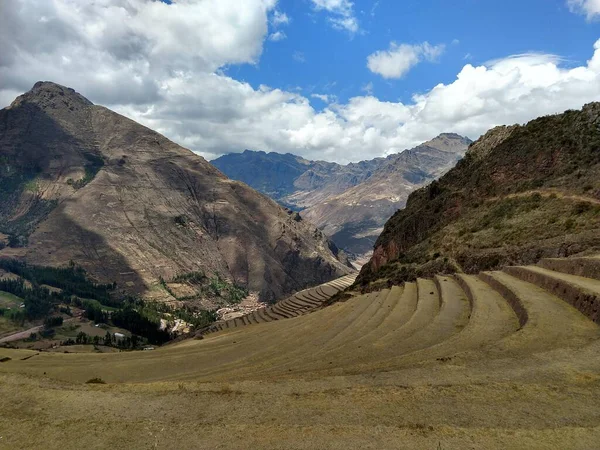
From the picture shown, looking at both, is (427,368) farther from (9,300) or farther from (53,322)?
(9,300)

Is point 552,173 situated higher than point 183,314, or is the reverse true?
point 552,173

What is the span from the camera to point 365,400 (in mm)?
10117

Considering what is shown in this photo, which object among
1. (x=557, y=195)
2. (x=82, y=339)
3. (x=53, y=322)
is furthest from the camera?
(x=53, y=322)

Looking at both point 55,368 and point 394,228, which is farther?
point 394,228

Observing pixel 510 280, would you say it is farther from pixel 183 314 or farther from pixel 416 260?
pixel 183 314

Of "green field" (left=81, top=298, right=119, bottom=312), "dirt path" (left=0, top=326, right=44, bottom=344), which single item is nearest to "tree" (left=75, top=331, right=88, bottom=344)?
"dirt path" (left=0, top=326, right=44, bottom=344)

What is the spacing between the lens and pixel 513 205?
155ft

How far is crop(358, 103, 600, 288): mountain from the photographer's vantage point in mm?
34406

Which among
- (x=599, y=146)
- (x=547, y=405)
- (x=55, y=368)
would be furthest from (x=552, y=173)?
(x=55, y=368)

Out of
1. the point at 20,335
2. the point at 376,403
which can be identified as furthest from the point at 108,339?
the point at 376,403

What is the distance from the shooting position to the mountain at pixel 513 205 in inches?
1355

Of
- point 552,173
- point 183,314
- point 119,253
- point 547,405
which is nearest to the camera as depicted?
point 547,405

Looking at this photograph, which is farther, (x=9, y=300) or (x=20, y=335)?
(x=9, y=300)

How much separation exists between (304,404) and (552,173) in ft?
172
